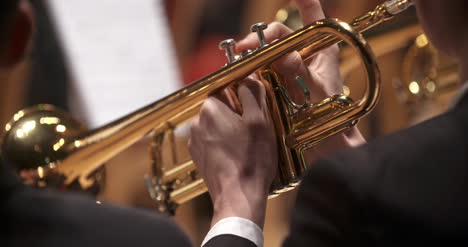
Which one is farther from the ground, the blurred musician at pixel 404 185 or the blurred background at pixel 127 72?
the blurred background at pixel 127 72

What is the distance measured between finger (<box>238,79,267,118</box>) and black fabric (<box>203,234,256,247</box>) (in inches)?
7.9

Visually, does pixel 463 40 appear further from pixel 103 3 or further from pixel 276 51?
pixel 103 3

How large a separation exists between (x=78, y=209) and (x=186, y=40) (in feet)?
7.43

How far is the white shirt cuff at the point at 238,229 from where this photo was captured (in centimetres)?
90

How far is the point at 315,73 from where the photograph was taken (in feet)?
3.60

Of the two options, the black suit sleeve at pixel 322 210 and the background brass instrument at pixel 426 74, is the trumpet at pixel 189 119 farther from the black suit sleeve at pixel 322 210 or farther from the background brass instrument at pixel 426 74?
the background brass instrument at pixel 426 74

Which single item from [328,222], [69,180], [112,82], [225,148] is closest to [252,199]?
[225,148]

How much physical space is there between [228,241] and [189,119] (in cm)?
32

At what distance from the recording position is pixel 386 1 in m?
1.03

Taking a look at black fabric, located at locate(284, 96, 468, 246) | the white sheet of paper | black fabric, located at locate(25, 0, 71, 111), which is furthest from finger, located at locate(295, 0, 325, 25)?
black fabric, located at locate(25, 0, 71, 111)

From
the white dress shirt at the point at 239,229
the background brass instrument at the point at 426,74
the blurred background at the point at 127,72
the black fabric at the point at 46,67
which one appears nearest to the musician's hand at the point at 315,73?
the white dress shirt at the point at 239,229

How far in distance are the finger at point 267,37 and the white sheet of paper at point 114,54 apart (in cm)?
109

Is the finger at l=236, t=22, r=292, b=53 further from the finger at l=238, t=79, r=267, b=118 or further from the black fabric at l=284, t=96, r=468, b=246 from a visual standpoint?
the black fabric at l=284, t=96, r=468, b=246

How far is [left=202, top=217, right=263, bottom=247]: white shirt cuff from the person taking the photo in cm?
90
